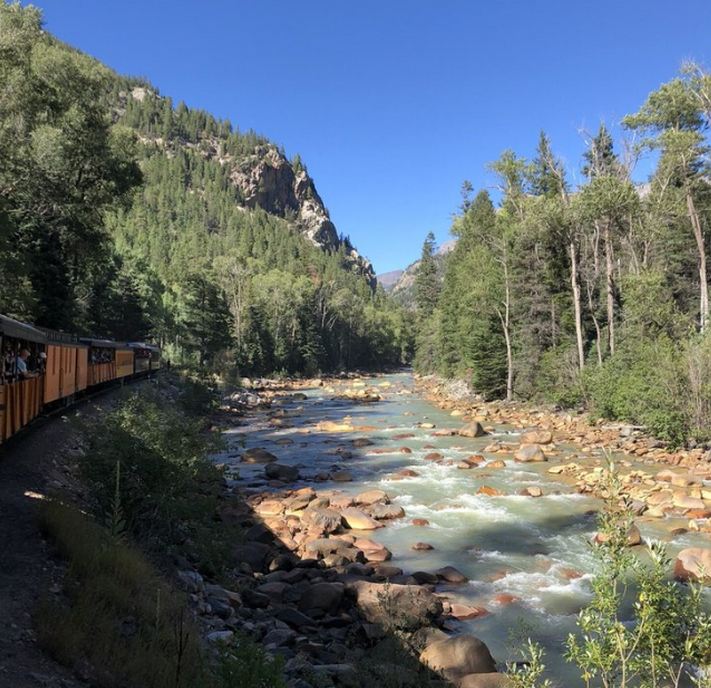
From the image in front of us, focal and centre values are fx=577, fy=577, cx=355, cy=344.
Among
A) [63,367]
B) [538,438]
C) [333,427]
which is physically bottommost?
[538,438]

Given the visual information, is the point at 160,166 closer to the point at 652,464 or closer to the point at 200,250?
the point at 200,250

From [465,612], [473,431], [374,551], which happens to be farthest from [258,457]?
[465,612]

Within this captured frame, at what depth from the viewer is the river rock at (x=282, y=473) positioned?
2173cm

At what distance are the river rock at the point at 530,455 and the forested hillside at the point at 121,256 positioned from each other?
2079 centimetres

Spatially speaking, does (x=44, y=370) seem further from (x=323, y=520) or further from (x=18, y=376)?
(x=323, y=520)

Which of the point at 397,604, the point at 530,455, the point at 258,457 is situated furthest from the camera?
the point at 258,457

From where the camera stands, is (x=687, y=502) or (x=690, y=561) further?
(x=687, y=502)

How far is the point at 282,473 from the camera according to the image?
21938 mm

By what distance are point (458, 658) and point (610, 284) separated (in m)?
32.1

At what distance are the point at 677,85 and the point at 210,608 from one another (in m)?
32.0

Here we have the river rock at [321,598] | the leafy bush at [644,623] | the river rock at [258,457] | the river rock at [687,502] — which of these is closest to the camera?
the leafy bush at [644,623]

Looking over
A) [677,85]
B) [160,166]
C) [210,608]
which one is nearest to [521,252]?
[677,85]

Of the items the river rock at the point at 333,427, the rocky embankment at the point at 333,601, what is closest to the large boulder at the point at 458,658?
the rocky embankment at the point at 333,601

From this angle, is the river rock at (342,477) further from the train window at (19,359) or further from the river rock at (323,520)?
the train window at (19,359)
